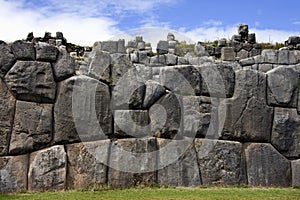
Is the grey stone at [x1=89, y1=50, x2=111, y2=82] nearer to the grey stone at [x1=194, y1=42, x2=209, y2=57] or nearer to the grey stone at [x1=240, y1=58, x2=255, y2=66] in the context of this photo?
the grey stone at [x1=240, y1=58, x2=255, y2=66]

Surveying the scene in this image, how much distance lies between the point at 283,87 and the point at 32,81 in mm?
5237

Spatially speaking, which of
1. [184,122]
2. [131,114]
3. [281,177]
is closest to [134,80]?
[131,114]

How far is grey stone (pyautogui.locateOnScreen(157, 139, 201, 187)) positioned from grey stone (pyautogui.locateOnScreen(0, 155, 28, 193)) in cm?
258

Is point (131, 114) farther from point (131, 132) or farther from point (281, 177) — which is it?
point (281, 177)

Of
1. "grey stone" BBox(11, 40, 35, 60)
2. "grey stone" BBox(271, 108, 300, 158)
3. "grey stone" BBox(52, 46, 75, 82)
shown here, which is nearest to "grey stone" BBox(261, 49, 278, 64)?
"grey stone" BBox(271, 108, 300, 158)

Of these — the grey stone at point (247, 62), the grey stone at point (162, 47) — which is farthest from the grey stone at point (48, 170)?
the grey stone at point (247, 62)

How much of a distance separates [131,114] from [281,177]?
3432mm

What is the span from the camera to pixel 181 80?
31.7 feet

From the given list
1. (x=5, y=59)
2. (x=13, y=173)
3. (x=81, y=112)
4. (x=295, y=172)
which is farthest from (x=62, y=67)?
(x=295, y=172)

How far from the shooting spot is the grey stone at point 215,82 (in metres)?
9.81

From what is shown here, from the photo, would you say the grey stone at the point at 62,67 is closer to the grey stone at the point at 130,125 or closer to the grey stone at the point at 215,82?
the grey stone at the point at 130,125

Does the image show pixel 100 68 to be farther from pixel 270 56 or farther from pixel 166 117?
pixel 270 56

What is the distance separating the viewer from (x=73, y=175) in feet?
29.5

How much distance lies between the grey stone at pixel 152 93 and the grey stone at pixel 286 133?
8.38ft
